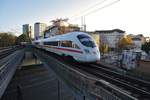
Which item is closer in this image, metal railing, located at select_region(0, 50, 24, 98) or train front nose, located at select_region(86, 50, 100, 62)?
metal railing, located at select_region(0, 50, 24, 98)

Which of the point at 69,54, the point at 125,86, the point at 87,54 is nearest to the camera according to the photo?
the point at 125,86

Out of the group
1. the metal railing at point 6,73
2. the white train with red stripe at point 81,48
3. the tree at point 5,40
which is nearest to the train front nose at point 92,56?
the white train with red stripe at point 81,48

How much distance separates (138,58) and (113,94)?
15730 millimetres

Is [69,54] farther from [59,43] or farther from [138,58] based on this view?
[138,58]

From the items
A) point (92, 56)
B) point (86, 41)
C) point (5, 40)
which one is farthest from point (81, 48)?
point (5, 40)

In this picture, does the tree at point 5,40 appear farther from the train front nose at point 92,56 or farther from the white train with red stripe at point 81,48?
the train front nose at point 92,56

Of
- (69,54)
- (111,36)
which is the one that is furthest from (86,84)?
(111,36)

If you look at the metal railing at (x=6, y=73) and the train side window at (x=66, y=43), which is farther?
the train side window at (x=66, y=43)

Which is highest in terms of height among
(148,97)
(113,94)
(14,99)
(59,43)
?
(59,43)

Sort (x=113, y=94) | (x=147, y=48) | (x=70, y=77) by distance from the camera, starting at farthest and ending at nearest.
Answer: (x=147, y=48) < (x=70, y=77) < (x=113, y=94)

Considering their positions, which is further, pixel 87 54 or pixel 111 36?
pixel 111 36

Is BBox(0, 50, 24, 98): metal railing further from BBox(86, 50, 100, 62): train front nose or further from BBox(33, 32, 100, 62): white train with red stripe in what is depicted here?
BBox(86, 50, 100, 62): train front nose

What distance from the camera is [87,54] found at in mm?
15625

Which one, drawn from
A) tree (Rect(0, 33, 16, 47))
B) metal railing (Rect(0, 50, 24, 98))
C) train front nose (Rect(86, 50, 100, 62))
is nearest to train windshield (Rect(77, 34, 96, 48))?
train front nose (Rect(86, 50, 100, 62))
